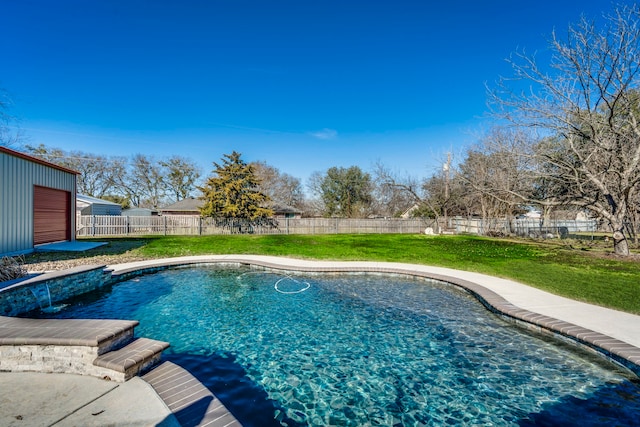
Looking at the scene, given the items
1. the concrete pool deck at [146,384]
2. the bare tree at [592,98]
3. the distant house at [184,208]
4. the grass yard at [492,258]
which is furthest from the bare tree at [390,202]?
the concrete pool deck at [146,384]

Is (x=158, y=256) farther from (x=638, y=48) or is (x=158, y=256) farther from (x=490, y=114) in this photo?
(x=638, y=48)

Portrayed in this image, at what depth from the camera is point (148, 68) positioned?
14766 millimetres

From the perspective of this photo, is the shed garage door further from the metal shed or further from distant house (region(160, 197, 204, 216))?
distant house (region(160, 197, 204, 216))

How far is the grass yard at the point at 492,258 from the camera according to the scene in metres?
6.38

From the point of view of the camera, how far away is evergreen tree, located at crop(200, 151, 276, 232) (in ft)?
66.4

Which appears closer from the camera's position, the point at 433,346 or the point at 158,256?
the point at 433,346

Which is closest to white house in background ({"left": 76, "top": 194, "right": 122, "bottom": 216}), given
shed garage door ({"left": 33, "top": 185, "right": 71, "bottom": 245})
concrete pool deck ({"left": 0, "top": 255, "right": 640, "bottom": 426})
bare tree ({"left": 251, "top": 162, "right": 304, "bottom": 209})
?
shed garage door ({"left": 33, "top": 185, "right": 71, "bottom": 245})

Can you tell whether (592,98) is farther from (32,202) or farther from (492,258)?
(32,202)

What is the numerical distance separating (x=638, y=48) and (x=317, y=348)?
12.6 metres

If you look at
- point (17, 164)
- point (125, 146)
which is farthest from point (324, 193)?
point (17, 164)

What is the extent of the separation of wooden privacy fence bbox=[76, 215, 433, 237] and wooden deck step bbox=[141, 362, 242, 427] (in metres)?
18.0

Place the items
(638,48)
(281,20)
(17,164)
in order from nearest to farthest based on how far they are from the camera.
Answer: (638,48)
(17,164)
(281,20)

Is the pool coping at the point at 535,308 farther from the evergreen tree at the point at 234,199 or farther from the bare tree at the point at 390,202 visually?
the bare tree at the point at 390,202

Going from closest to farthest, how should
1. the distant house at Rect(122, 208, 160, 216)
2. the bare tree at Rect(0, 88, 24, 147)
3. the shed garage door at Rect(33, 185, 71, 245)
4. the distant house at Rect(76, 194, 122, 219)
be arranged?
the shed garage door at Rect(33, 185, 71, 245)
the bare tree at Rect(0, 88, 24, 147)
the distant house at Rect(76, 194, 122, 219)
the distant house at Rect(122, 208, 160, 216)
